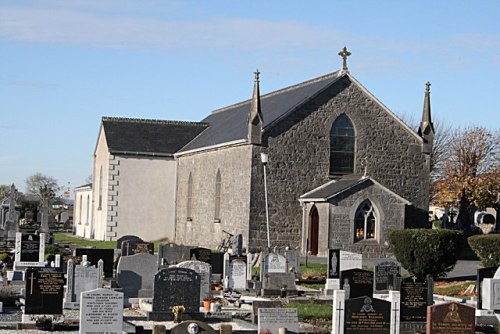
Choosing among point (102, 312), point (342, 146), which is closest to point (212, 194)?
point (342, 146)

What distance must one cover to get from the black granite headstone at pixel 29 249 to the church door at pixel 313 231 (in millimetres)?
14468

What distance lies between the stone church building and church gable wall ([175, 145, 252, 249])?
52mm

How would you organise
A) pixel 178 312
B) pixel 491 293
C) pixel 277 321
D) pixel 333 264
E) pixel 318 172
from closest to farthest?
pixel 277 321 → pixel 178 312 → pixel 491 293 → pixel 333 264 → pixel 318 172

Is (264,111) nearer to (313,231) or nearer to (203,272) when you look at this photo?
(313,231)

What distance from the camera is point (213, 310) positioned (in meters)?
20.8

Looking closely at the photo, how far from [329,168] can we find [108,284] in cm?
1879

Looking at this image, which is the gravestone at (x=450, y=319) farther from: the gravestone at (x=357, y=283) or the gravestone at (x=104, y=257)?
the gravestone at (x=104, y=257)

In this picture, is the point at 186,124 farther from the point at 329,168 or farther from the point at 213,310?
the point at 213,310

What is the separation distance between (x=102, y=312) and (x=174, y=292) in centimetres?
353

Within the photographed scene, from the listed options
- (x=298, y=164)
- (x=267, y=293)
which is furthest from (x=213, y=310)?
(x=298, y=164)

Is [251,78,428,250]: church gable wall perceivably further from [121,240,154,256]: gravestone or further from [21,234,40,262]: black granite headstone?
[21,234,40,262]: black granite headstone

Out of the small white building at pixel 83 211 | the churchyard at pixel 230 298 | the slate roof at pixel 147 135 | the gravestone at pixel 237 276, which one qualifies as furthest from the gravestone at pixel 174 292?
the small white building at pixel 83 211

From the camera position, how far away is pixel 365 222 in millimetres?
40375

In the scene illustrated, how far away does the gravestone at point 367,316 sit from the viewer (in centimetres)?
1634
